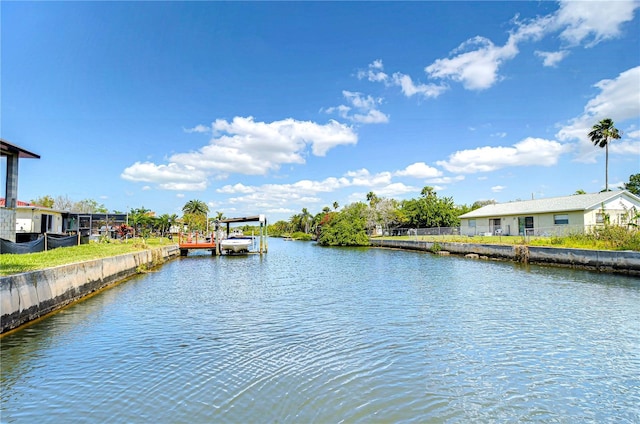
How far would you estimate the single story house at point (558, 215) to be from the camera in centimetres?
3200

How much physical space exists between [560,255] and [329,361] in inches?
904

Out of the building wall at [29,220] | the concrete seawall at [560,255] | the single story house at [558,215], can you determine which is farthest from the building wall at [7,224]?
the single story house at [558,215]

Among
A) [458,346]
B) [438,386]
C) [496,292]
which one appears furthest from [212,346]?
[496,292]

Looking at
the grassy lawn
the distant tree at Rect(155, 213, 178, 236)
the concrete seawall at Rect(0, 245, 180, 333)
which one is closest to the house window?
the grassy lawn

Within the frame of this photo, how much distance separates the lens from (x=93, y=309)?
12453mm

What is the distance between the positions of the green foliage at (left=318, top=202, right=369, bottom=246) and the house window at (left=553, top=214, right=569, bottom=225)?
3004cm

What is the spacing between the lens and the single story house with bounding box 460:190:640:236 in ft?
105

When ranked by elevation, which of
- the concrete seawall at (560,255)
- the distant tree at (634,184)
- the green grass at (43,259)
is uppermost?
the distant tree at (634,184)

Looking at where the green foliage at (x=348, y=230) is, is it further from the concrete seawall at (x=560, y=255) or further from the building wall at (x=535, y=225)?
the concrete seawall at (x=560, y=255)

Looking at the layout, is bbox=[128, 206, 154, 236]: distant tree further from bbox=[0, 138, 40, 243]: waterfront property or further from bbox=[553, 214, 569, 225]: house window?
bbox=[553, 214, 569, 225]: house window

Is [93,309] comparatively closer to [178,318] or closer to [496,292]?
[178,318]

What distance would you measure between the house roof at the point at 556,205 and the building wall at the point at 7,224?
128ft

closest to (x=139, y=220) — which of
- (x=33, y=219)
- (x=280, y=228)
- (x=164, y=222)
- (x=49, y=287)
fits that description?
(x=164, y=222)

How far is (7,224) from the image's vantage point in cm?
1800
